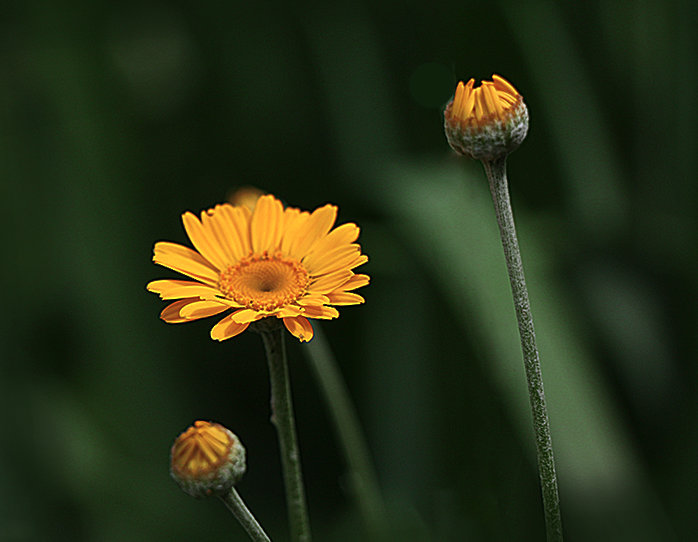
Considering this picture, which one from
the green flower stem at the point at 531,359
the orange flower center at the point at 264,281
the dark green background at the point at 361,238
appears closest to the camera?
the green flower stem at the point at 531,359

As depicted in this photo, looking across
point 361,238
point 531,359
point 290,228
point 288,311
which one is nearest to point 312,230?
point 290,228

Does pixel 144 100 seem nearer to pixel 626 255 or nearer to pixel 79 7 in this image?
pixel 79 7

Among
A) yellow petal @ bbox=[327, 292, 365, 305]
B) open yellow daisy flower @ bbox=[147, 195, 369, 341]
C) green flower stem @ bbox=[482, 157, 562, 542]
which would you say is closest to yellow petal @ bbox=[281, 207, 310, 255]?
open yellow daisy flower @ bbox=[147, 195, 369, 341]

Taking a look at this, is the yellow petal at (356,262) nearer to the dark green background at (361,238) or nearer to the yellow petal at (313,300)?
the yellow petal at (313,300)

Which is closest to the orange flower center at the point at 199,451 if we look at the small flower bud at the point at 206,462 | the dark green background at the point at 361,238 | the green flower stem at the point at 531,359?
the small flower bud at the point at 206,462

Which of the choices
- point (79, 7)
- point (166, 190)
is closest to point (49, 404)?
point (166, 190)

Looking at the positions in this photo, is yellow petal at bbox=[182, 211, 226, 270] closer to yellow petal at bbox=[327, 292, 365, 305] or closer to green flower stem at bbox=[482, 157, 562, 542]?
yellow petal at bbox=[327, 292, 365, 305]

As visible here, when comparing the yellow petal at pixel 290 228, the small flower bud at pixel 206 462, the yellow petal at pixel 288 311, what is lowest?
the small flower bud at pixel 206 462
